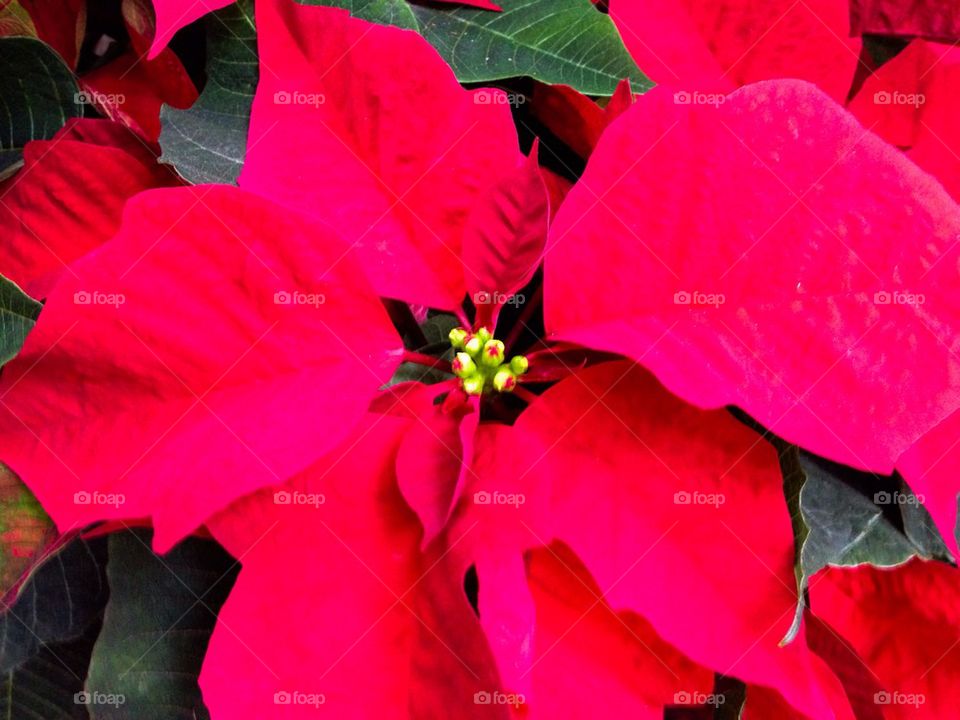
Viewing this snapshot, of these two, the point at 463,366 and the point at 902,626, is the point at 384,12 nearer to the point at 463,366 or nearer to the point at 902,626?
the point at 463,366

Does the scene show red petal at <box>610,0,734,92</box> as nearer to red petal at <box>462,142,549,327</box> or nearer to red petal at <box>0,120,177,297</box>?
red petal at <box>462,142,549,327</box>

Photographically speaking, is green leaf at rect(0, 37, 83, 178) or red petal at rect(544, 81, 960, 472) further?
green leaf at rect(0, 37, 83, 178)

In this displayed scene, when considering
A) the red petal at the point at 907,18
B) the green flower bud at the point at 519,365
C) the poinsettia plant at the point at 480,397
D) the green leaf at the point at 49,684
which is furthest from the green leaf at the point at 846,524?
the green leaf at the point at 49,684

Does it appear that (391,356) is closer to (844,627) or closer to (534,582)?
(534,582)

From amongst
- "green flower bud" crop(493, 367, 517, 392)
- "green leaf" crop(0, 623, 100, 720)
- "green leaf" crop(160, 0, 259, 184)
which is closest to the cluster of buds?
"green flower bud" crop(493, 367, 517, 392)

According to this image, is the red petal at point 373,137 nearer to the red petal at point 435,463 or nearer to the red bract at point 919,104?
the red petal at point 435,463

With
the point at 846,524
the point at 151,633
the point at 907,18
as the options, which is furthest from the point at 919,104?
the point at 151,633
